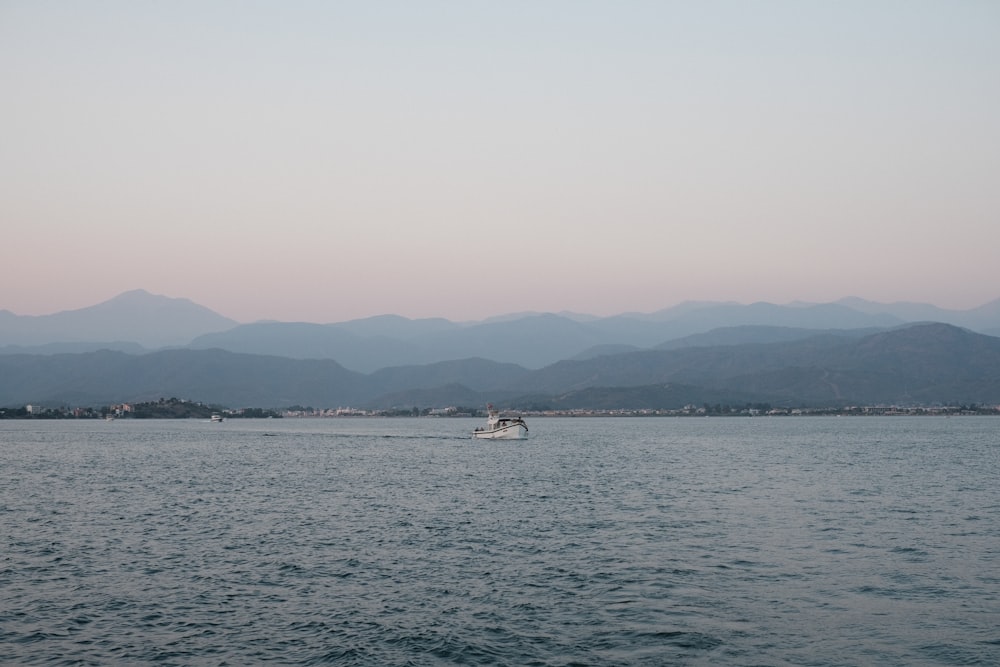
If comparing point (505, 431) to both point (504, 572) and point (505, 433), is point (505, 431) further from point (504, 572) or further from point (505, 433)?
point (504, 572)

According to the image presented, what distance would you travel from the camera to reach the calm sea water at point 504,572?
28.3 meters

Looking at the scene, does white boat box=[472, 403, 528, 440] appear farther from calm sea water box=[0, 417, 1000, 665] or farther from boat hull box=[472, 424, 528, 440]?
calm sea water box=[0, 417, 1000, 665]

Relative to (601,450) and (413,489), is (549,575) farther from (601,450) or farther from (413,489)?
(601,450)

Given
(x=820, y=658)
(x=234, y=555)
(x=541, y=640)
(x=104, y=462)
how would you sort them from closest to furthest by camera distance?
(x=820, y=658) → (x=541, y=640) → (x=234, y=555) → (x=104, y=462)

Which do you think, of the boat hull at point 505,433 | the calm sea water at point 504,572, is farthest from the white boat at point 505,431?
the calm sea water at point 504,572

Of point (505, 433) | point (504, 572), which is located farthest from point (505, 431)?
point (504, 572)

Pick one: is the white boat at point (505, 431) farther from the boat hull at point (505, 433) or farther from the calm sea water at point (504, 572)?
the calm sea water at point (504, 572)

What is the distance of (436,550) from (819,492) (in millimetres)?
37782

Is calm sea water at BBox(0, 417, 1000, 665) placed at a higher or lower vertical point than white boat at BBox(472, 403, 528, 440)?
lower

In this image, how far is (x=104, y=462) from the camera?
4466 inches

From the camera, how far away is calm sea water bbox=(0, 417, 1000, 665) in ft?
92.8

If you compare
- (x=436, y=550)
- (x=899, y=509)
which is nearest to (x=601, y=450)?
(x=899, y=509)

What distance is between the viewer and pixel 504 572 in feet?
130

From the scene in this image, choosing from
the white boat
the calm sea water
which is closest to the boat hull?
the white boat
